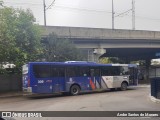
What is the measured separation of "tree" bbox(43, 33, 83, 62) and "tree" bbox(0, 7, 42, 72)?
2.59 m

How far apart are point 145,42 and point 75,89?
87.1 ft

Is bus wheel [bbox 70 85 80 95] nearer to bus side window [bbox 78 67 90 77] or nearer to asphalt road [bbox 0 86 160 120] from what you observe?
bus side window [bbox 78 67 90 77]

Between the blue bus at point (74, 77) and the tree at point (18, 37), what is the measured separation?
203 inches

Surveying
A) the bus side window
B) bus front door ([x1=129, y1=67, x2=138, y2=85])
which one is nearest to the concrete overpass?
bus front door ([x1=129, y1=67, x2=138, y2=85])

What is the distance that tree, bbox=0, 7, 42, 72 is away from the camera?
98.3 ft

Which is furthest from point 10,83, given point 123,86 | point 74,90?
point 123,86

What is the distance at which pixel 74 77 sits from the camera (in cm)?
2750

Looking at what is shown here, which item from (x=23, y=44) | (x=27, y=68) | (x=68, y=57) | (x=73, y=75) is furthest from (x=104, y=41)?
(x=27, y=68)

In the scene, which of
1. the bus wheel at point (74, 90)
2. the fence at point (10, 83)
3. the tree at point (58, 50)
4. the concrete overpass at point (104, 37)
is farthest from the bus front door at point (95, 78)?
the concrete overpass at point (104, 37)

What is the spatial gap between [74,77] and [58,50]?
9096 mm

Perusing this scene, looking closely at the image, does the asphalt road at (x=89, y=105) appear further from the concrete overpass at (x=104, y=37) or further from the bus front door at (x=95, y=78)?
the concrete overpass at (x=104, y=37)

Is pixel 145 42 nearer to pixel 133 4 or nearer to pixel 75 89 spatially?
pixel 133 4

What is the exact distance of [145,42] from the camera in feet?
169

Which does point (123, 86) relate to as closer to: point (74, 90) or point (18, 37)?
point (74, 90)
